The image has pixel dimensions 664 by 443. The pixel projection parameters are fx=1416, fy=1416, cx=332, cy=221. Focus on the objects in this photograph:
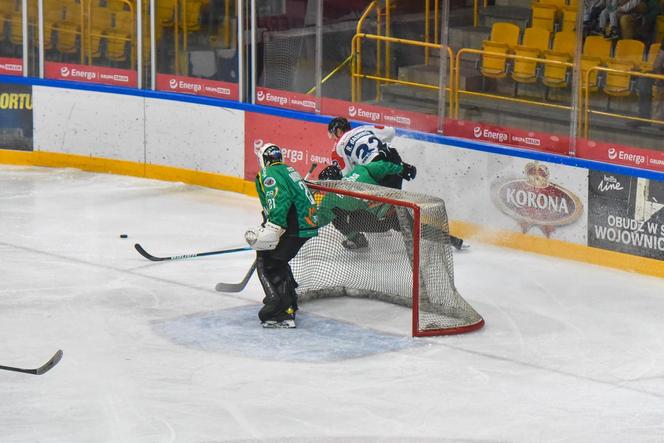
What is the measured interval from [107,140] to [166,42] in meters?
1.16

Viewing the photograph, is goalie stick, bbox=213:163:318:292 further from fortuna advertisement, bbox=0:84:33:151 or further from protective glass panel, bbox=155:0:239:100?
fortuna advertisement, bbox=0:84:33:151

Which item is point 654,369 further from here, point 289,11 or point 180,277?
point 289,11

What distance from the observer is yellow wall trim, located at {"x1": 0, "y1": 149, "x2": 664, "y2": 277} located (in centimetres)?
1048

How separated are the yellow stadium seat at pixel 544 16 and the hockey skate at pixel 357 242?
2829 mm

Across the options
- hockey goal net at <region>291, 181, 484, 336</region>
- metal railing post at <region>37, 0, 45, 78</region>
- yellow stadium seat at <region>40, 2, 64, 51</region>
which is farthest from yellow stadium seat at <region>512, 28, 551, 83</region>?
metal railing post at <region>37, 0, 45, 78</region>

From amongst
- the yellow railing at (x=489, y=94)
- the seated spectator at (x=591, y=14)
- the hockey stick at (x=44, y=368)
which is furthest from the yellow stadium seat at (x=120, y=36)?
the hockey stick at (x=44, y=368)

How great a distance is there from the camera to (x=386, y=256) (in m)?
9.40

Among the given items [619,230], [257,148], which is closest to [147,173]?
[257,148]

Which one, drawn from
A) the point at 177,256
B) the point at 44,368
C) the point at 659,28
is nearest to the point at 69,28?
the point at 177,256

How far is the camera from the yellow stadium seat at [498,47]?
1130 centimetres

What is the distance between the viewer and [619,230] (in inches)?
412

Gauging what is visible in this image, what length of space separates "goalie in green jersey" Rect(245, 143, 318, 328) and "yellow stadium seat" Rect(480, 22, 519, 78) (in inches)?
Answer: 118

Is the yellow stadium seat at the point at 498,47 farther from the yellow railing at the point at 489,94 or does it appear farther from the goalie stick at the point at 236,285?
the goalie stick at the point at 236,285

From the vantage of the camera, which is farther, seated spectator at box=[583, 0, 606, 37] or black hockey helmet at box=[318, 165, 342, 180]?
seated spectator at box=[583, 0, 606, 37]
